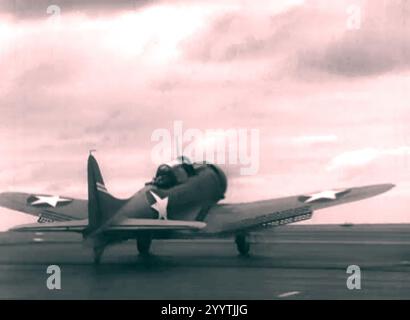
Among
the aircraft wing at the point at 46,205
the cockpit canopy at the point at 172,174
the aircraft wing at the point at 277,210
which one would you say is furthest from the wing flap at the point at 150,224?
the aircraft wing at the point at 46,205

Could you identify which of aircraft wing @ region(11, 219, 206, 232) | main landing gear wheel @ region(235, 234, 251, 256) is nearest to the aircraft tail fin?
aircraft wing @ region(11, 219, 206, 232)

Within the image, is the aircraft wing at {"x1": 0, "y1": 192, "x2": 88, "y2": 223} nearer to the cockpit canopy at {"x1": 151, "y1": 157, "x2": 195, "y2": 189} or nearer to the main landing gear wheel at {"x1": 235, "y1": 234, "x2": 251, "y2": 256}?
the cockpit canopy at {"x1": 151, "y1": 157, "x2": 195, "y2": 189}

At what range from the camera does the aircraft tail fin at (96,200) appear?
843 inches

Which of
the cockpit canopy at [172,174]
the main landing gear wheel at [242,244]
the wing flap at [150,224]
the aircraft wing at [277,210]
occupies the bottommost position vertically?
the main landing gear wheel at [242,244]

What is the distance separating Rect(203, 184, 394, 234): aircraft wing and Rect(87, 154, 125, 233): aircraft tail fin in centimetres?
334

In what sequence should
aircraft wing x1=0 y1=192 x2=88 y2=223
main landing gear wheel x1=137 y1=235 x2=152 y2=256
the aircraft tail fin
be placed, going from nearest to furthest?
the aircraft tail fin
main landing gear wheel x1=137 y1=235 x2=152 y2=256
aircraft wing x1=0 y1=192 x2=88 y2=223

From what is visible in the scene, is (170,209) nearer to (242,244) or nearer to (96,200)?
(242,244)

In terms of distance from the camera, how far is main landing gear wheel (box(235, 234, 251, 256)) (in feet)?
84.6

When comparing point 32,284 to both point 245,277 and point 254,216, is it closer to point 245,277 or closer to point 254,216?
point 245,277

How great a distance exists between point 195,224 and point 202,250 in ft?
32.0

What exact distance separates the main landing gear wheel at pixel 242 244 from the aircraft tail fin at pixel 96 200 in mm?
5016

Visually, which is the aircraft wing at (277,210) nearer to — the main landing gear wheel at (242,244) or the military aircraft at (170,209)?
the military aircraft at (170,209)

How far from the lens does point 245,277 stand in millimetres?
20344
